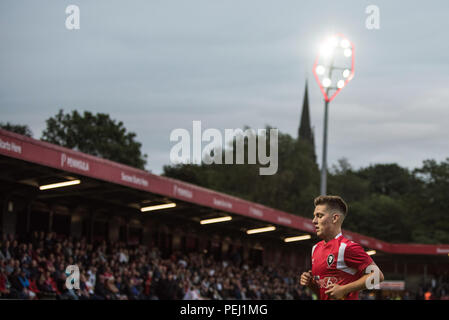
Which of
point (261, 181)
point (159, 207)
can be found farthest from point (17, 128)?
point (159, 207)

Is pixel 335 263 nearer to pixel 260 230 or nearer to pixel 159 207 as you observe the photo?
pixel 159 207

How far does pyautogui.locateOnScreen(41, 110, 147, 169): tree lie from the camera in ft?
→ 218

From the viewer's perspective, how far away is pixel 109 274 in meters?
21.3

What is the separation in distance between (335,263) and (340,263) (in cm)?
5

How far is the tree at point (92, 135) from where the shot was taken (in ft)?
218

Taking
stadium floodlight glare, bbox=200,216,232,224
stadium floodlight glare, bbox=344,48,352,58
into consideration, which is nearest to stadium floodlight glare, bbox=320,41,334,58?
stadium floodlight glare, bbox=344,48,352,58

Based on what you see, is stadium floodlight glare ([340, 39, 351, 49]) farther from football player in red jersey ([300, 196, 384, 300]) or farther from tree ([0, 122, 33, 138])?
tree ([0, 122, 33, 138])

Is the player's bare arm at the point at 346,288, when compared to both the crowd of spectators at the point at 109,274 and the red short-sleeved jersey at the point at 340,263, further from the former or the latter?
the crowd of spectators at the point at 109,274

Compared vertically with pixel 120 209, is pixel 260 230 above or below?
below

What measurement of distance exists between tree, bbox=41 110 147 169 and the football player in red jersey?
59.6m
